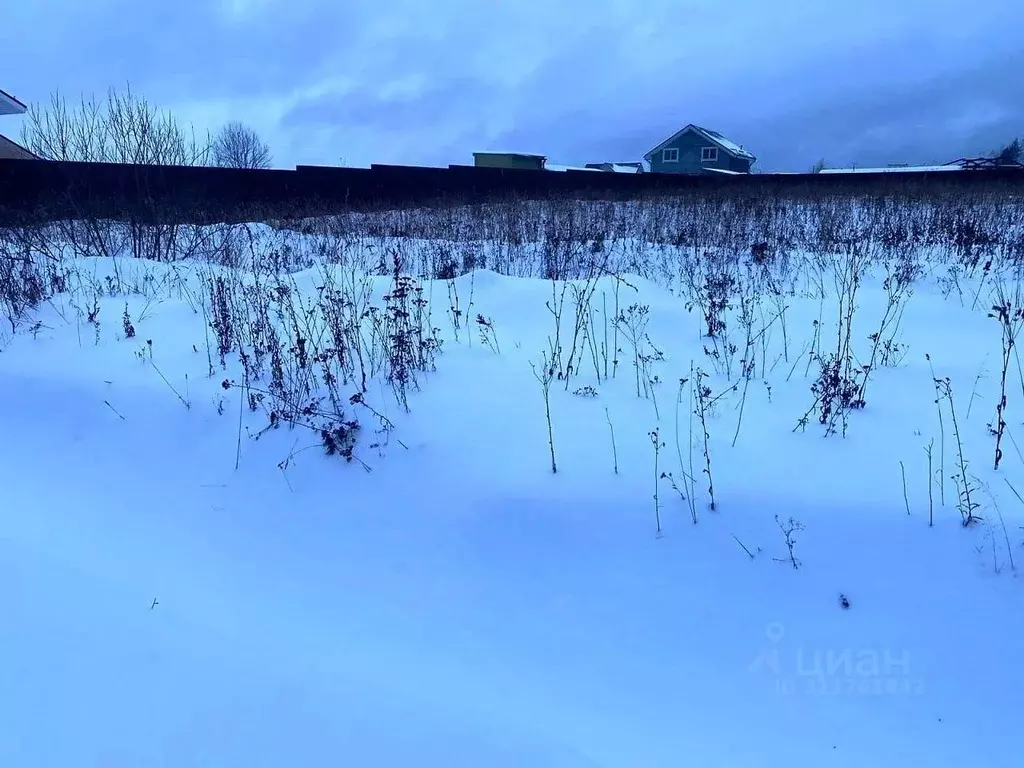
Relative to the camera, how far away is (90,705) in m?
1.74

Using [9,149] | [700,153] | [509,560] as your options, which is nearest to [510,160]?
[700,153]

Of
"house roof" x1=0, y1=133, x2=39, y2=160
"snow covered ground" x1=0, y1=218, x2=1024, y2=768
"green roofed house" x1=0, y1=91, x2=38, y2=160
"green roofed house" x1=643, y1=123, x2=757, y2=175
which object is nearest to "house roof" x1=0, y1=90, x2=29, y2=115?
"green roofed house" x1=0, y1=91, x2=38, y2=160

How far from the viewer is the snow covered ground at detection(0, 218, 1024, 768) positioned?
1.68 m

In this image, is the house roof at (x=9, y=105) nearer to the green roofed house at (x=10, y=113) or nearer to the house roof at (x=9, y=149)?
the green roofed house at (x=10, y=113)

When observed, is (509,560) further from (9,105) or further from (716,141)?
(716,141)

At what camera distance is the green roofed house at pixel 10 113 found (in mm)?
14266

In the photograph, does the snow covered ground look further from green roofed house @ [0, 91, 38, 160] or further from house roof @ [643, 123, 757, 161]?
house roof @ [643, 123, 757, 161]

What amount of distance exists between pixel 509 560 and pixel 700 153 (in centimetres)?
4005

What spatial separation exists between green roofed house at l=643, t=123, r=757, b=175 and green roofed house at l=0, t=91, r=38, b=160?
31072 mm

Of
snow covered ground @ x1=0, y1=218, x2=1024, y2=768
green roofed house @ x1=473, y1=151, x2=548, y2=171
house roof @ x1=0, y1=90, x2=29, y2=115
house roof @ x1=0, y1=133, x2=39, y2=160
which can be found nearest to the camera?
snow covered ground @ x1=0, y1=218, x2=1024, y2=768

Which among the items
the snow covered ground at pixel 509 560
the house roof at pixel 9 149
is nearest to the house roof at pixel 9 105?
the house roof at pixel 9 149

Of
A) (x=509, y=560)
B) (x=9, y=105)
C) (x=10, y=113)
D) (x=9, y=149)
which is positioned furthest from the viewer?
(x=9, y=149)

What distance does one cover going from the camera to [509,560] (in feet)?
7.36

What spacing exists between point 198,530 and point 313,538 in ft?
1.76
